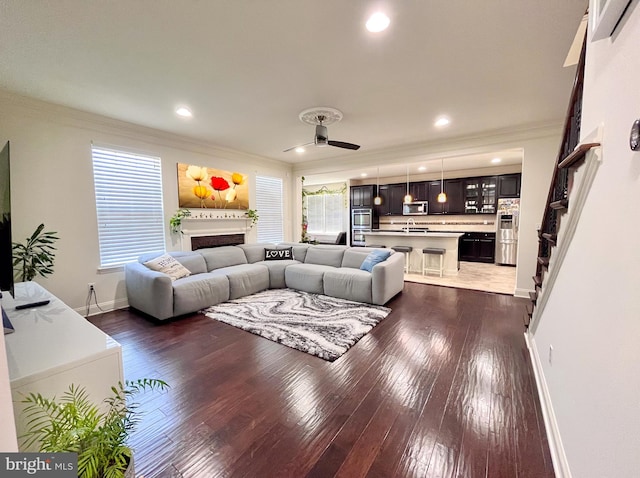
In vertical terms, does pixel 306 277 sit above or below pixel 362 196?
below

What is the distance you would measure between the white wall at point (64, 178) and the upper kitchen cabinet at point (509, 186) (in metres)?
7.76

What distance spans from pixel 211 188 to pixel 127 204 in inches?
55.9

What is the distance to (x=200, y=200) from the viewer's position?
488 centimetres

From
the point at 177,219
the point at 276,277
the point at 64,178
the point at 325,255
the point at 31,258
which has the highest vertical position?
the point at 64,178

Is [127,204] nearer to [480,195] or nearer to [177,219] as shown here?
[177,219]

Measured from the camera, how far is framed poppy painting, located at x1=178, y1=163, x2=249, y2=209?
4645 millimetres

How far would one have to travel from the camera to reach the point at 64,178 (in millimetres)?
3408

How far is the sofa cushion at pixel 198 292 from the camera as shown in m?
3.45

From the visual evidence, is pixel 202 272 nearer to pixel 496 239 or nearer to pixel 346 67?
pixel 346 67

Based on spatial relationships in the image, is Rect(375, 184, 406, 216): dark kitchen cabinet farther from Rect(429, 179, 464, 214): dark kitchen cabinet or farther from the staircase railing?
the staircase railing

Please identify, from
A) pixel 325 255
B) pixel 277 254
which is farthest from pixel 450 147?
pixel 277 254

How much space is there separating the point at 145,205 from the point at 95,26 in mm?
2717

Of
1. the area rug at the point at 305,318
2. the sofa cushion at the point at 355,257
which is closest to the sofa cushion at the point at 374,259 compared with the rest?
the sofa cushion at the point at 355,257

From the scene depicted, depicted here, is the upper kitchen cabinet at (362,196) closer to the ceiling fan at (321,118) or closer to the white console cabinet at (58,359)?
the ceiling fan at (321,118)
